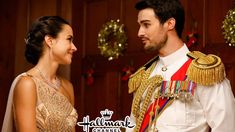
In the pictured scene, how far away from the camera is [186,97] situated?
2049 millimetres

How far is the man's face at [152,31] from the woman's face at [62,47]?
52 centimetres

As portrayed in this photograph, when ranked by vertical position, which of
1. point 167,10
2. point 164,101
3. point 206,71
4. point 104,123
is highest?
point 167,10

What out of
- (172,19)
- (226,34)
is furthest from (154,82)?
(226,34)

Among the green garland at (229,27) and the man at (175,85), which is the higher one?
the green garland at (229,27)

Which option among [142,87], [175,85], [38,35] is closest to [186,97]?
[175,85]

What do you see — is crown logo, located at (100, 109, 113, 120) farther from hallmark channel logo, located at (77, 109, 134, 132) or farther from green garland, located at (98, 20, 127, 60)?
green garland, located at (98, 20, 127, 60)

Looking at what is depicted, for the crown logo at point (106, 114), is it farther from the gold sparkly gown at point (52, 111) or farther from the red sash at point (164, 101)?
the red sash at point (164, 101)

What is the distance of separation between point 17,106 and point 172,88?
33.5 inches

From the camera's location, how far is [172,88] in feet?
6.93

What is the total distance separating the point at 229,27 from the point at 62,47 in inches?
42.8

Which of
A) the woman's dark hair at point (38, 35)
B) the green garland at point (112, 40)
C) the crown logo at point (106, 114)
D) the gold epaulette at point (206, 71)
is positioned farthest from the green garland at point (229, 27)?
the crown logo at point (106, 114)

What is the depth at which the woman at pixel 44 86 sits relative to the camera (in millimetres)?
2395

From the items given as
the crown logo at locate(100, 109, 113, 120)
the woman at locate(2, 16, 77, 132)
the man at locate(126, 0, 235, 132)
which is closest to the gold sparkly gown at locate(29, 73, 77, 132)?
the woman at locate(2, 16, 77, 132)

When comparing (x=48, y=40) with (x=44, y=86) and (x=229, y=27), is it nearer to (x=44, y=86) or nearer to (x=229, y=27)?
(x=44, y=86)
